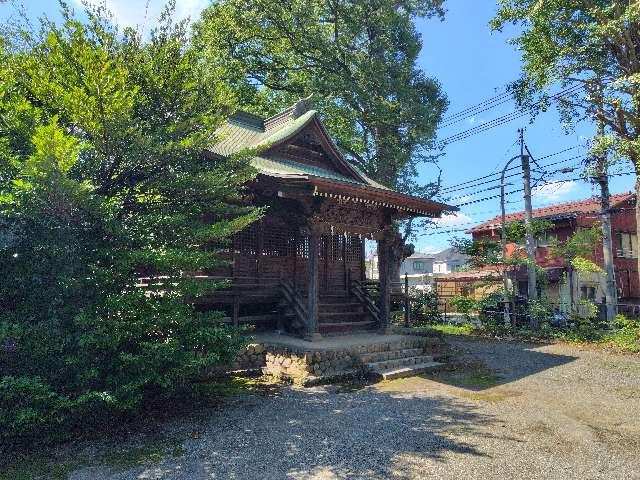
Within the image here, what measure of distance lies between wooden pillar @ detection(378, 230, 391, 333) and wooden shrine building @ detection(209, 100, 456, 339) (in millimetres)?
29

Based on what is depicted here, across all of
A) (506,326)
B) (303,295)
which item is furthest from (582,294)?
(303,295)

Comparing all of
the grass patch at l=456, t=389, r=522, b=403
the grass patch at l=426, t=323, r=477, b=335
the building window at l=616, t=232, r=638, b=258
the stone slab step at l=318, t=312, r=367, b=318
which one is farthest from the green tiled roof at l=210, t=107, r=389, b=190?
the building window at l=616, t=232, r=638, b=258

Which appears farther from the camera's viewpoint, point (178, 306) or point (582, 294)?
point (582, 294)

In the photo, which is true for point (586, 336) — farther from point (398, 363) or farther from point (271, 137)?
point (271, 137)

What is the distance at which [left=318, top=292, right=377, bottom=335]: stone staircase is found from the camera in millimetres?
11173

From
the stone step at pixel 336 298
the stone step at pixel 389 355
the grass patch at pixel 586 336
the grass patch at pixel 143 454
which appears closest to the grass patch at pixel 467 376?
the stone step at pixel 389 355

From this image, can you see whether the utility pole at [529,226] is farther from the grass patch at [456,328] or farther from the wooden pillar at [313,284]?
the wooden pillar at [313,284]

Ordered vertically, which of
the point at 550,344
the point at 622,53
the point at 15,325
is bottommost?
the point at 550,344

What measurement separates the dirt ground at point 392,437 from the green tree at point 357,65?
13.3m

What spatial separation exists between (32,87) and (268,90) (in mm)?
19771

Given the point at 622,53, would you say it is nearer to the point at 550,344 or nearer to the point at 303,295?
the point at 550,344

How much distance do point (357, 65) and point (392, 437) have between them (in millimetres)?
18854

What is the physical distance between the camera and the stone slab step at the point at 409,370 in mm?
8723

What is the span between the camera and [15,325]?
4.70 metres
